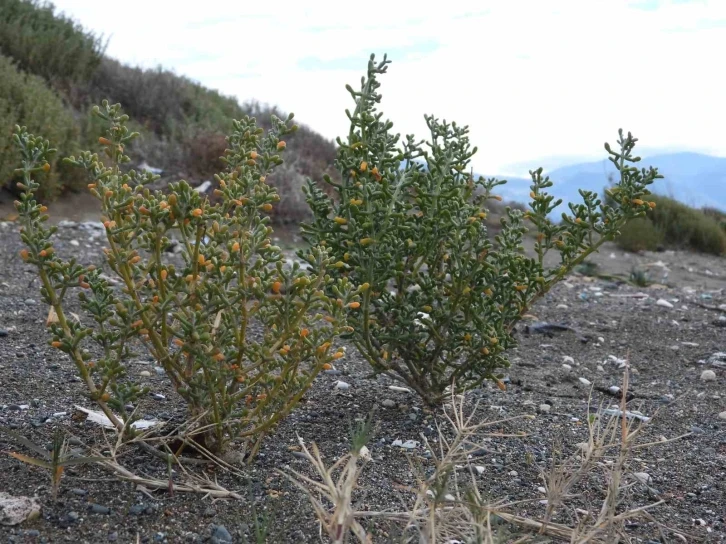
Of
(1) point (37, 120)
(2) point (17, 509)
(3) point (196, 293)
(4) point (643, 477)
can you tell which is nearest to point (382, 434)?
(4) point (643, 477)

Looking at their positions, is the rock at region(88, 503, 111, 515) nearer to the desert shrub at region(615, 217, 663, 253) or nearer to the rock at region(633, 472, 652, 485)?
the rock at region(633, 472, 652, 485)

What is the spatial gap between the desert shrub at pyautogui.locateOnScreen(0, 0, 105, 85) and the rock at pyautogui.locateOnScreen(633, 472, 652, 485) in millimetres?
10549

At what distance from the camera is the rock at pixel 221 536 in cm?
218

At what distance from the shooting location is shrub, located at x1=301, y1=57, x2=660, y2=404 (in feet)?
9.59

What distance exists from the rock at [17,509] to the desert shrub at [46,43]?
10294mm

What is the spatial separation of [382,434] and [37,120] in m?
7.01

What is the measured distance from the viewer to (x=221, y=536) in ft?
7.20

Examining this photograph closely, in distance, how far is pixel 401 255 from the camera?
3.02m

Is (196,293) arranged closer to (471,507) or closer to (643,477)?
(471,507)

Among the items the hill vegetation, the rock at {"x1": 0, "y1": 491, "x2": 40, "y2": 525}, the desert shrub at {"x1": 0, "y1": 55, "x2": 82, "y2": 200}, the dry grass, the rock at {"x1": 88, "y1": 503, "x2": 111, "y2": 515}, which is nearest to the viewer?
the dry grass

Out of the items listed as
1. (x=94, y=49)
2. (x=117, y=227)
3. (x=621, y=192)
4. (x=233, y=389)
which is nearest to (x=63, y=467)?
(x=233, y=389)

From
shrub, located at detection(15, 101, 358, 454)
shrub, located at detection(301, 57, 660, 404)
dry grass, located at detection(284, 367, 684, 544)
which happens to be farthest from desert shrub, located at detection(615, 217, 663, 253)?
shrub, located at detection(15, 101, 358, 454)

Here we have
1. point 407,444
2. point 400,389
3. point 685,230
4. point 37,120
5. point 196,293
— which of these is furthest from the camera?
point 685,230

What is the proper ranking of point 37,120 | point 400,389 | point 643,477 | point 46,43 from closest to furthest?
point 643,477 → point 400,389 → point 37,120 → point 46,43
